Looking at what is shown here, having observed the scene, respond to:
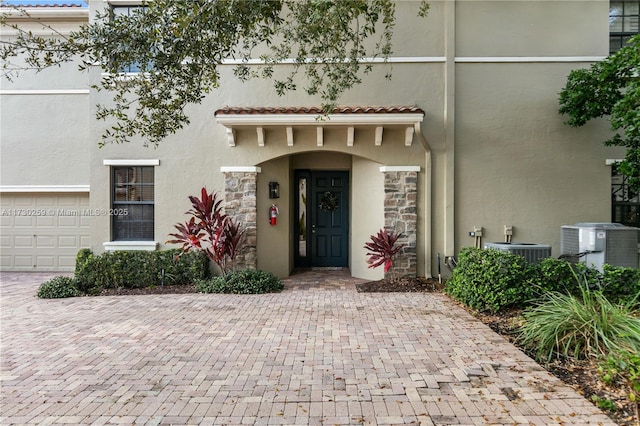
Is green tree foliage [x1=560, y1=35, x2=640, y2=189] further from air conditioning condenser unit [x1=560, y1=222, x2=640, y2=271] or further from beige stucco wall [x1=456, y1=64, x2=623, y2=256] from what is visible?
air conditioning condenser unit [x1=560, y1=222, x2=640, y2=271]

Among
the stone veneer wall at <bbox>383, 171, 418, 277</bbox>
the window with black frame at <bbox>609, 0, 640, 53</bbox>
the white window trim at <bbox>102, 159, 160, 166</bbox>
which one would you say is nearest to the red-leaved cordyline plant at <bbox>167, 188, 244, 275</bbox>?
the white window trim at <bbox>102, 159, 160, 166</bbox>

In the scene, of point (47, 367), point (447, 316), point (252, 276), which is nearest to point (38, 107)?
point (252, 276)

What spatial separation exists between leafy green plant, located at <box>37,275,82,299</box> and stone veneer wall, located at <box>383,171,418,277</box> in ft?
21.1

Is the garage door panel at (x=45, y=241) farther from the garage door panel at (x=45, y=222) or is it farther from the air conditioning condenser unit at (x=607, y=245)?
the air conditioning condenser unit at (x=607, y=245)

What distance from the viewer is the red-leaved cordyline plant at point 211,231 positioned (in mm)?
7438

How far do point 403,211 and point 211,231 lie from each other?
4.08m

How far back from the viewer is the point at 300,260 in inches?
384

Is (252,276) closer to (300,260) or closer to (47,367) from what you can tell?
(300,260)

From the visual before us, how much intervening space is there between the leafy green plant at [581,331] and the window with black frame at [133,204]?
7546 mm

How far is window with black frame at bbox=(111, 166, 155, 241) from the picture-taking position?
8.24m

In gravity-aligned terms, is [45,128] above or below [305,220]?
above

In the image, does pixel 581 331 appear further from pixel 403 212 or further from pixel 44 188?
pixel 44 188

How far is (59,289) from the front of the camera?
7.15m

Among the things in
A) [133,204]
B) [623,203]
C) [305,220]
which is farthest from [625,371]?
[133,204]
